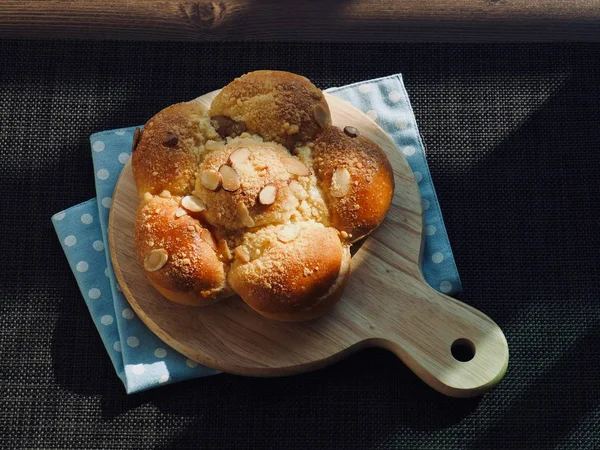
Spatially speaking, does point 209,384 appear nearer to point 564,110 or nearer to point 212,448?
point 212,448

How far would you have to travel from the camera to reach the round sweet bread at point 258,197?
162cm

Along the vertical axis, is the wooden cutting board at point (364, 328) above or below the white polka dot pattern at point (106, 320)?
above

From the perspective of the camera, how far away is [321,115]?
5.65 feet

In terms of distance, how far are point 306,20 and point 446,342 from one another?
3.18ft

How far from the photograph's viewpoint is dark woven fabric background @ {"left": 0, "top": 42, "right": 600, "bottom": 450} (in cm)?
180

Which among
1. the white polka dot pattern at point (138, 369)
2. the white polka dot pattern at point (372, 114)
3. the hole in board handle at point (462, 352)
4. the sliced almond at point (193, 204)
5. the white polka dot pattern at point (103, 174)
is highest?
the white polka dot pattern at point (372, 114)

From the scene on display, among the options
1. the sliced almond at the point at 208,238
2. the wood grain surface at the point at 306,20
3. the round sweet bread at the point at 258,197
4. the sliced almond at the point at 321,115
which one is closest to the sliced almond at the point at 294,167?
the round sweet bread at the point at 258,197

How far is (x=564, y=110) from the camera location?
2.04 metres

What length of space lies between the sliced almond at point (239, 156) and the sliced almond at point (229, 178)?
0.02 meters

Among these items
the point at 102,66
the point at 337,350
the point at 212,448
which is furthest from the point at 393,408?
the point at 102,66

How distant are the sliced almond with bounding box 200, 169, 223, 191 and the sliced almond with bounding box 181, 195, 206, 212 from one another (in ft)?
0.13

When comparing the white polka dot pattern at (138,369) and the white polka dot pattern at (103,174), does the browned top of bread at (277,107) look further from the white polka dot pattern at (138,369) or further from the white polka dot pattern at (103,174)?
the white polka dot pattern at (138,369)

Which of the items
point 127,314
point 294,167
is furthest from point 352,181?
point 127,314

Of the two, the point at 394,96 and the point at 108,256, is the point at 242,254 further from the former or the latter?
the point at 394,96
